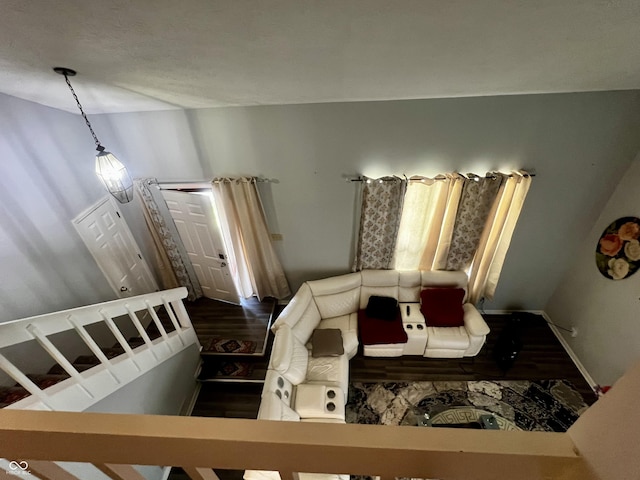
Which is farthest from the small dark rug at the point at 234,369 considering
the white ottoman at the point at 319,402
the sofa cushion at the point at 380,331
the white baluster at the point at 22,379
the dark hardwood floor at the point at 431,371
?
the white baluster at the point at 22,379

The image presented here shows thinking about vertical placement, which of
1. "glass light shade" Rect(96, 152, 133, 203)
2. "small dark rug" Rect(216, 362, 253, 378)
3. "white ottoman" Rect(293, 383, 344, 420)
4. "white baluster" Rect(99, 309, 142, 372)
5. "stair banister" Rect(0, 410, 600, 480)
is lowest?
"small dark rug" Rect(216, 362, 253, 378)

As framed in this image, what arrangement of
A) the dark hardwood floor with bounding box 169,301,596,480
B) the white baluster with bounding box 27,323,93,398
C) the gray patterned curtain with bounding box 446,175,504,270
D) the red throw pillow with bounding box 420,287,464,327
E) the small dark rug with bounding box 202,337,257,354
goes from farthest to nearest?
the small dark rug with bounding box 202,337,257,354, the red throw pillow with bounding box 420,287,464,327, the dark hardwood floor with bounding box 169,301,596,480, the gray patterned curtain with bounding box 446,175,504,270, the white baluster with bounding box 27,323,93,398

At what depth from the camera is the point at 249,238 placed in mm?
3668

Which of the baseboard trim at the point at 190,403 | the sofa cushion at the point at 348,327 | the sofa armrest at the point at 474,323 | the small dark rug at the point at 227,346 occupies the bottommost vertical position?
the baseboard trim at the point at 190,403

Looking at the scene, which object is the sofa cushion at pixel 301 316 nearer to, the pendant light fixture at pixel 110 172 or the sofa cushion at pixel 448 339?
the sofa cushion at pixel 448 339

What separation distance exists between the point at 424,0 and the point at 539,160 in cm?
281

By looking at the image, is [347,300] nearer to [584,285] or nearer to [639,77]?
[584,285]

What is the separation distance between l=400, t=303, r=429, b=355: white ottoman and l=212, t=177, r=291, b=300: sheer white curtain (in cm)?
174

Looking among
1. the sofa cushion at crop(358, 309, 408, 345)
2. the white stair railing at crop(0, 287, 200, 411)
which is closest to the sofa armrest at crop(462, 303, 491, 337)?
the sofa cushion at crop(358, 309, 408, 345)

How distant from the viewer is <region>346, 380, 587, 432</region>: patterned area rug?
3.02 m

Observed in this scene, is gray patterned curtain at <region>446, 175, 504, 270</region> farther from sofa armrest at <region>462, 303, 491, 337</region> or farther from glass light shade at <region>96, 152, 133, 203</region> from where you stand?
glass light shade at <region>96, 152, 133, 203</region>

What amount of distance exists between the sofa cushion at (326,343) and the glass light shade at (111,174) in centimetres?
253

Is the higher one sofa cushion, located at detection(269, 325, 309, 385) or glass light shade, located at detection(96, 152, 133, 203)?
glass light shade, located at detection(96, 152, 133, 203)

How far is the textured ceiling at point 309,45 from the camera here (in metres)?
1.06
